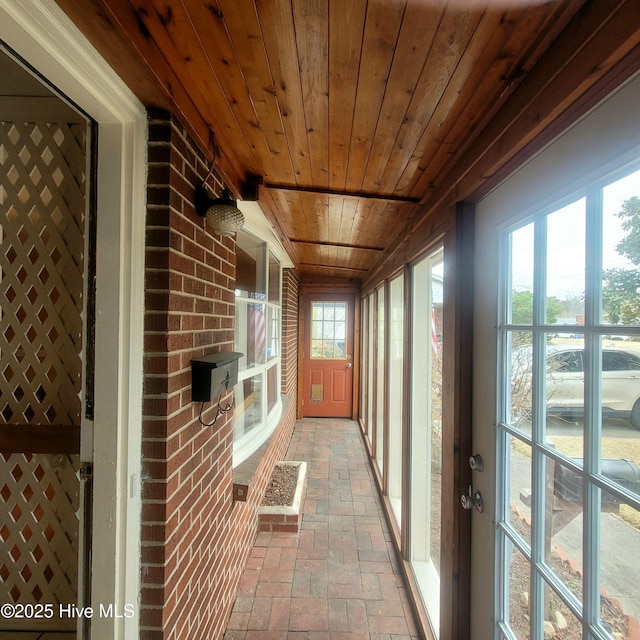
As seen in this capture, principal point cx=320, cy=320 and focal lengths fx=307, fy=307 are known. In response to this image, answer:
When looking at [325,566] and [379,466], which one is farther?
[379,466]

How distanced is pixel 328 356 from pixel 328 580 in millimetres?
3552

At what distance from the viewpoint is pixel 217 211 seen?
46.3 inches

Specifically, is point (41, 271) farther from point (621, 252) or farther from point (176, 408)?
point (621, 252)

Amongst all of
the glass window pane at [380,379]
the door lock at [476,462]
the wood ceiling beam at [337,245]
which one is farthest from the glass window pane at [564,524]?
the glass window pane at [380,379]

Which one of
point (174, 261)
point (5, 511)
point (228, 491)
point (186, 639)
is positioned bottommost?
point (186, 639)

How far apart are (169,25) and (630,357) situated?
122 centimetres

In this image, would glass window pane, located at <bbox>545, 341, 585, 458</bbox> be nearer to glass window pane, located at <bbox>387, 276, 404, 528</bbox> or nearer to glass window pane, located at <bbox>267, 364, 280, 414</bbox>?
glass window pane, located at <bbox>387, 276, 404, 528</bbox>

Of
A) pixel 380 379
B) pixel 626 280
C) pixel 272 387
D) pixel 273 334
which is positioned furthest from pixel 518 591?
pixel 273 334

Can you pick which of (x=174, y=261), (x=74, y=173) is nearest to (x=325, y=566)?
(x=174, y=261)

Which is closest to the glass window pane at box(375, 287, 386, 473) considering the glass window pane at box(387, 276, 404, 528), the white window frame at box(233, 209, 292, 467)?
the glass window pane at box(387, 276, 404, 528)

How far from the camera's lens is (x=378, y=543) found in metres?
2.17

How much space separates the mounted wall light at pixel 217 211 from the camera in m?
1.18

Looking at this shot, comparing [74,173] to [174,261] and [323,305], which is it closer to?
[174,261]

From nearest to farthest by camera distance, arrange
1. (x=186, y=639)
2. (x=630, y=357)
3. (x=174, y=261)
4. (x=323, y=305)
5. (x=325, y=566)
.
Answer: (x=630, y=357)
(x=174, y=261)
(x=186, y=639)
(x=325, y=566)
(x=323, y=305)
